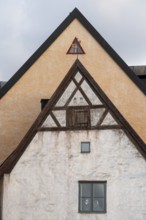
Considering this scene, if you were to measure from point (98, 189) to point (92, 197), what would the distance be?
0.37 m

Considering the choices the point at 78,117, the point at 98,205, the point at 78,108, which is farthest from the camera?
the point at 78,108

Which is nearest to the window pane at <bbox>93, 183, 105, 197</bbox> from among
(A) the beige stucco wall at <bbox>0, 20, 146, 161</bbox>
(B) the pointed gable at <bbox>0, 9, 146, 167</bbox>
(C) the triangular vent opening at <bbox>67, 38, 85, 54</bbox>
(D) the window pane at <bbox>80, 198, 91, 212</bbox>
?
(D) the window pane at <bbox>80, 198, 91, 212</bbox>

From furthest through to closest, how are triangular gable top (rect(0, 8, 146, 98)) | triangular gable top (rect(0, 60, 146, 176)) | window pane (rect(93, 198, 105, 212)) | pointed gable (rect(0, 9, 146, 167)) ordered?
triangular gable top (rect(0, 8, 146, 98)) → pointed gable (rect(0, 9, 146, 167)) → triangular gable top (rect(0, 60, 146, 176)) → window pane (rect(93, 198, 105, 212))

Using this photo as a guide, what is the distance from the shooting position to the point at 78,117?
2209 centimetres

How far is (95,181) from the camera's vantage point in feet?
69.9

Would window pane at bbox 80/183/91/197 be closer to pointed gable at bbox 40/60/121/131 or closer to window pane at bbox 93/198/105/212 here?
window pane at bbox 93/198/105/212

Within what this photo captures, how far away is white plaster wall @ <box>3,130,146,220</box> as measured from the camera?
20.9 m

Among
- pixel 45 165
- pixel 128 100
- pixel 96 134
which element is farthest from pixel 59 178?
pixel 128 100

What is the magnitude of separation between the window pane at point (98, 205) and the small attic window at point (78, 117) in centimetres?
279

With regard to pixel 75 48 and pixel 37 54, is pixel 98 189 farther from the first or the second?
pixel 37 54

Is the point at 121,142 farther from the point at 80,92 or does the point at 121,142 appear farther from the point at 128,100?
the point at 128,100

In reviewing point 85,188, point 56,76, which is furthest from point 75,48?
point 85,188

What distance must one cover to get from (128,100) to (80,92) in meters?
5.23

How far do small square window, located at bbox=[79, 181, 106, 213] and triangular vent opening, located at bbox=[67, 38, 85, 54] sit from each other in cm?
869
